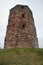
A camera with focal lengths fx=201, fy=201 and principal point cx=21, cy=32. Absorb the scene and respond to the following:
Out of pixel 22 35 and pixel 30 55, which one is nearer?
pixel 30 55

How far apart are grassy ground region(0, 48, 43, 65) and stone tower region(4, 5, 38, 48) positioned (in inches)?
156

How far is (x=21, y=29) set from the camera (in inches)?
854

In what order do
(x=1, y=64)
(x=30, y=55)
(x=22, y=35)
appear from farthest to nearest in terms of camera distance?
(x=22, y=35) < (x=30, y=55) < (x=1, y=64)

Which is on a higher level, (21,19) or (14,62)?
(21,19)

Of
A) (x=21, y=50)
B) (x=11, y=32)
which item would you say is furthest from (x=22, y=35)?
(x=21, y=50)

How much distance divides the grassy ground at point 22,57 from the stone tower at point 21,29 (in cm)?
397

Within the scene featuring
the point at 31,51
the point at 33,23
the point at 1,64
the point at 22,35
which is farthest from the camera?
the point at 33,23

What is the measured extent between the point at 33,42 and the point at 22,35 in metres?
1.41

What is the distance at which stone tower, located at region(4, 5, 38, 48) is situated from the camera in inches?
835

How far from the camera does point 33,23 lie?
74.4ft

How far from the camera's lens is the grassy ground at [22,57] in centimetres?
1446

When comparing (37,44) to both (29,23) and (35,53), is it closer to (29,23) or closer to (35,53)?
(29,23)

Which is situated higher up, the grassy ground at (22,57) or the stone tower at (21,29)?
the stone tower at (21,29)

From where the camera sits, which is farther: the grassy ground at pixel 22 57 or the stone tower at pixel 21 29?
the stone tower at pixel 21 29
